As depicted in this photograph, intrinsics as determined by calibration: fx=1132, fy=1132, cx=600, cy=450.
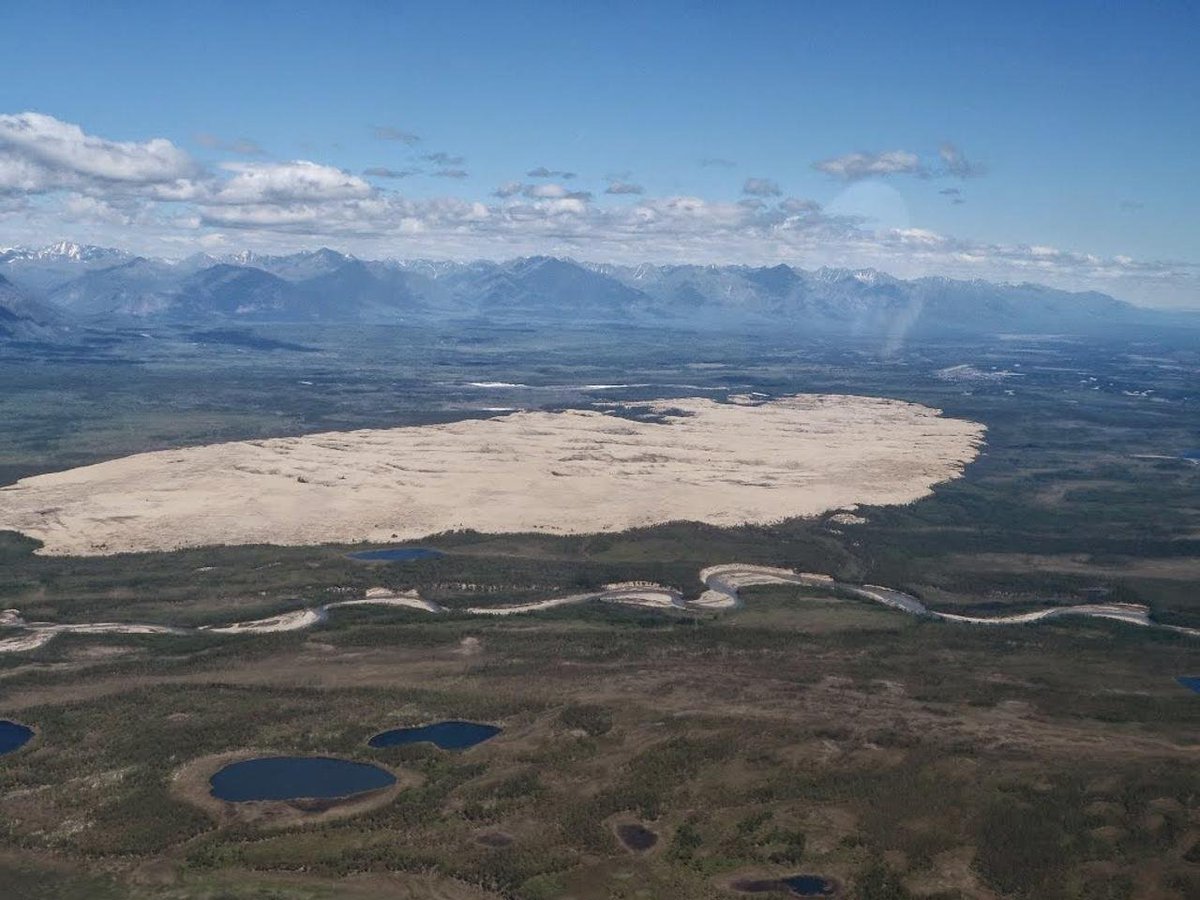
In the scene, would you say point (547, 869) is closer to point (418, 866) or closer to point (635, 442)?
point (418, 866)

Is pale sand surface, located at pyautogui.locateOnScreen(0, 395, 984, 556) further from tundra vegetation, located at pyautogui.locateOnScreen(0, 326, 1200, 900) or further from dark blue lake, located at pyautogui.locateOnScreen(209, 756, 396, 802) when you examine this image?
dark blue lake, located at pyautogui.locateOnScreen(209, 756, 396, 802)

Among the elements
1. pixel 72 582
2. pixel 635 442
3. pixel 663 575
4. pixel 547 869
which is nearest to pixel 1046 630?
pixel 663 575

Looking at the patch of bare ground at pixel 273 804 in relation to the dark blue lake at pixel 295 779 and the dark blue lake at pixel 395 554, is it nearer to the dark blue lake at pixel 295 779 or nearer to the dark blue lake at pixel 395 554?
the dark blue lake at pixel 295 779

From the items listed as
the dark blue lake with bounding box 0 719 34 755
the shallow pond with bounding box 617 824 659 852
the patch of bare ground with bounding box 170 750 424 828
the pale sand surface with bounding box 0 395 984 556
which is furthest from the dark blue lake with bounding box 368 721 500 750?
the pale sand surface with bounding box 0 395 984 556

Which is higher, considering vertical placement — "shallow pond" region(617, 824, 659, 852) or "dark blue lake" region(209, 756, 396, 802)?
"shallow pond" region(617, 824, 659, 852)

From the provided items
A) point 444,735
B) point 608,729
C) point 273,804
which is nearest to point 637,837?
point 608,729

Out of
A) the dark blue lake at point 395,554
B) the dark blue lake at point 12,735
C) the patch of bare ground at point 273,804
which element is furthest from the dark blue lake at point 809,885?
the dark blue lake at point 395,554
